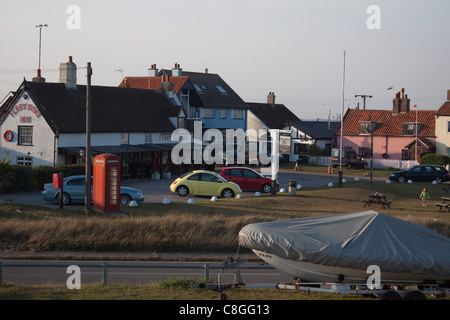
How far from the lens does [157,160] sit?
156ft

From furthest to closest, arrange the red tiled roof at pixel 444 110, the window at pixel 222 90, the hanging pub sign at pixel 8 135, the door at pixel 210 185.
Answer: the window at pixel 222 90, the red tiled roof at pixel 444 110, the hanging pub sign at pixel 8 135, the door at pixel 210 185

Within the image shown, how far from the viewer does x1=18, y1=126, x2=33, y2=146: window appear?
40.8 meters

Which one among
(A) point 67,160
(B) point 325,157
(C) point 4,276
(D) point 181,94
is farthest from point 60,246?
(B) point 325,157

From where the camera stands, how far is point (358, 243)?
38.9ft

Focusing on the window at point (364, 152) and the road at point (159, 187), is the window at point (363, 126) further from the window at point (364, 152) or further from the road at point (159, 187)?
the road at point (159, 187)

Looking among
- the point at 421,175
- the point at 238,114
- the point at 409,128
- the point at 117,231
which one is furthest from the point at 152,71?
the point at 117,231

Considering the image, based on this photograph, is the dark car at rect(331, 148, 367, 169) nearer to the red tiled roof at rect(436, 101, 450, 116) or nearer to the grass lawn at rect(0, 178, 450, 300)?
the red tiled roof at rect(436, 101, 450, 116)

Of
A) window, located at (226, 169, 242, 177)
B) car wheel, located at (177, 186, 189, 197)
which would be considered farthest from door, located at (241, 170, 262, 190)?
car wheel, located at (177, 186, 189, 197)

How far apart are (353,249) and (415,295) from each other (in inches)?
57.5

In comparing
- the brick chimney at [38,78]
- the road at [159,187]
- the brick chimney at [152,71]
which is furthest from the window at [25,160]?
the brick chimney at [152,71]

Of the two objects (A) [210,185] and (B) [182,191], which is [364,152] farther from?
(B) [182,191]

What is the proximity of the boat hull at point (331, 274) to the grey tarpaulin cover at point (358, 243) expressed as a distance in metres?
0.27

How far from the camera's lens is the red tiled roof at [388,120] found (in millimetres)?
61938
